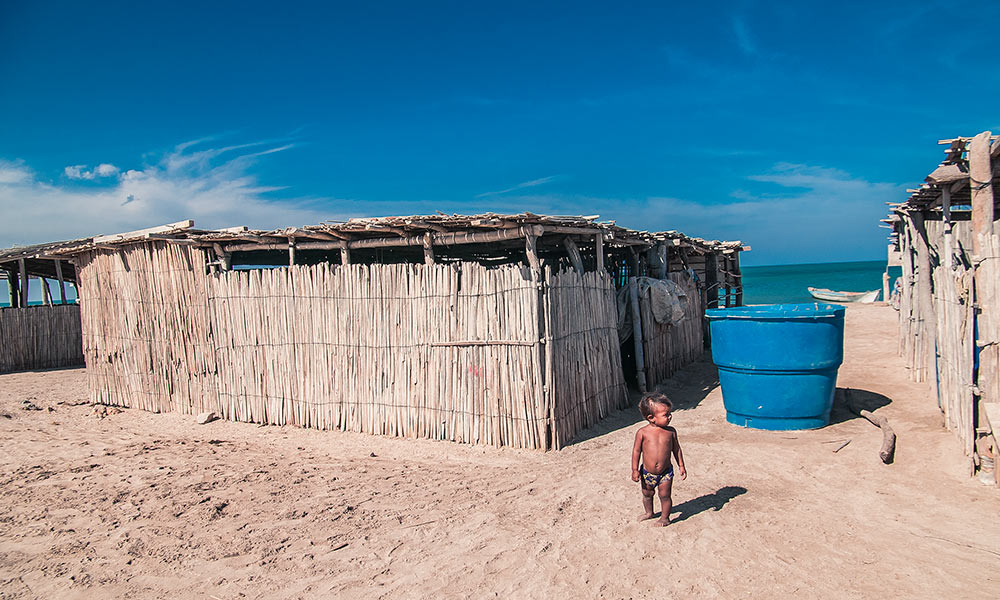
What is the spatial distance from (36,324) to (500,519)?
13432 mm

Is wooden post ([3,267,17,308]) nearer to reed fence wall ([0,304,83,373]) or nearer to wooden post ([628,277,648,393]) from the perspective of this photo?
reed fence wall ([0,304,83,373])

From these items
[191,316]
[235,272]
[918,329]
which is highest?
[235,272]

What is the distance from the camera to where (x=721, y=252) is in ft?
44.3

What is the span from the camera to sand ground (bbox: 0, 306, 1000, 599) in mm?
3064

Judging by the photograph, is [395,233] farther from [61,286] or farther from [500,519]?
[61,286]

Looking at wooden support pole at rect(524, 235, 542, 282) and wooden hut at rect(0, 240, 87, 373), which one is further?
wooden hut at rect(0, 240, 87, 373)

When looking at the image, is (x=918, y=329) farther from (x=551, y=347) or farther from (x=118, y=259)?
(x=118, y=259)

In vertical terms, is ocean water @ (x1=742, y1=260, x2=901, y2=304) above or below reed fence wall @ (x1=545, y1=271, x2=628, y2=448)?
below

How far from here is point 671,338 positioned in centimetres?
884

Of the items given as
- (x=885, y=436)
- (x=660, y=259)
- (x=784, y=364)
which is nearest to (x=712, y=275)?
(x=660, y=259)

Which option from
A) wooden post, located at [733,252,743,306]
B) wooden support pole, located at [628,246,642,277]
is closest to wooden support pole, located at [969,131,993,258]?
wooden support pole, located at [628,246,642,277]

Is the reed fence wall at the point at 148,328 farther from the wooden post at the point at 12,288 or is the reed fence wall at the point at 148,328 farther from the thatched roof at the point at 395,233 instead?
the wooden post at the point at 12,288

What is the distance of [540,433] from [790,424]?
2.56 metres

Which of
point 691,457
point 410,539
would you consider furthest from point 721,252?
point 410,539
